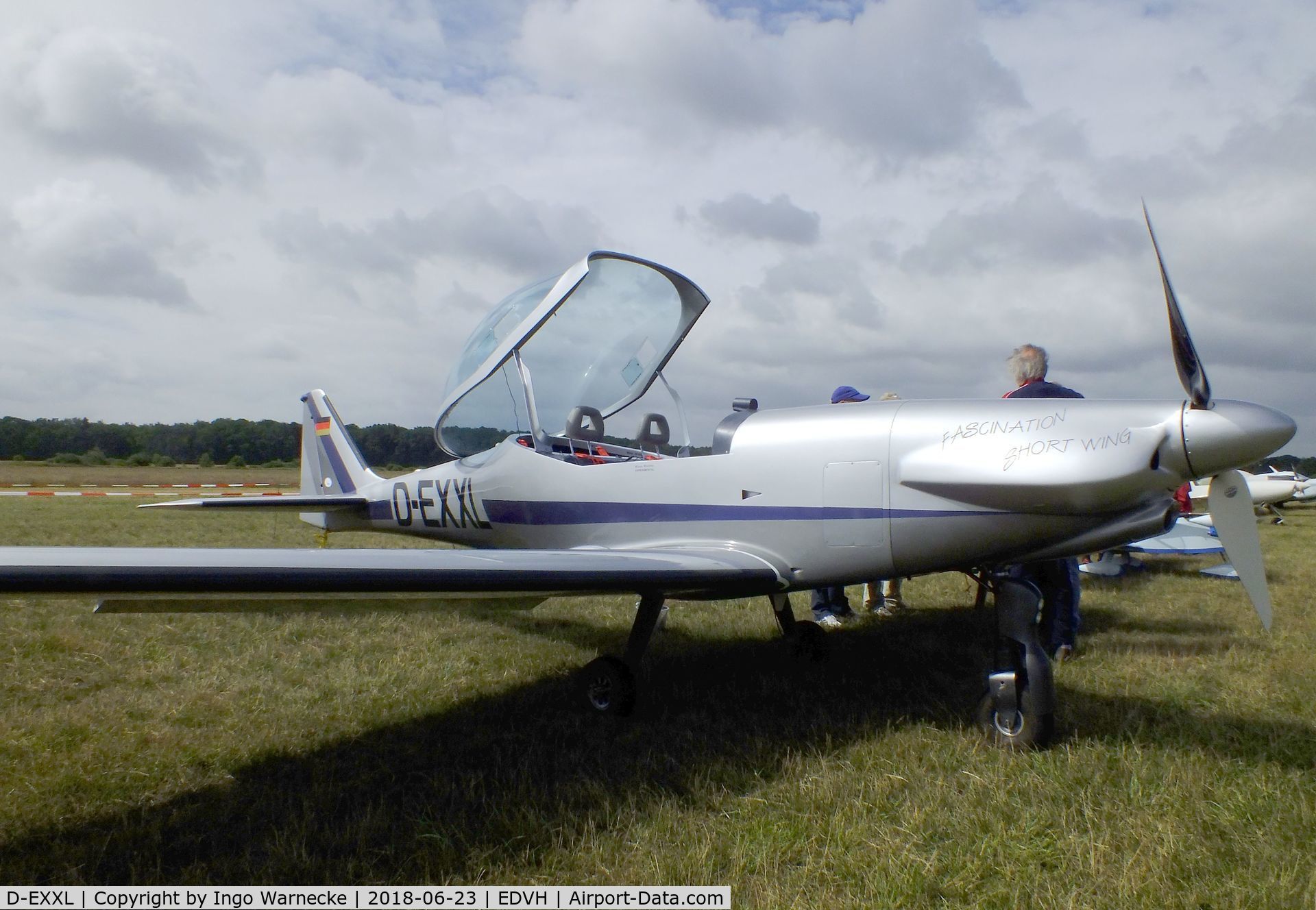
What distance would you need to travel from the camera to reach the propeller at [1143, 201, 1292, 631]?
123 inches

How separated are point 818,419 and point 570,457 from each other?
6.21 ft

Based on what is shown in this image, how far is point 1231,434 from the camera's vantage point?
310cm

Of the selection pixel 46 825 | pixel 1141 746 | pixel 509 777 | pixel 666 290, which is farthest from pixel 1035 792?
pixel 666 290

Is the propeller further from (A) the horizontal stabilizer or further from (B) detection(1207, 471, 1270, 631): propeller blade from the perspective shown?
(A) the horizontal stabilizer

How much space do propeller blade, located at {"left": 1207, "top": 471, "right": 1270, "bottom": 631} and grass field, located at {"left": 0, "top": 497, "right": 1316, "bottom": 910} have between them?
2.30 feet

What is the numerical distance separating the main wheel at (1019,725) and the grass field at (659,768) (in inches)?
4.0

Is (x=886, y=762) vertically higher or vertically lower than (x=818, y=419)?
lower

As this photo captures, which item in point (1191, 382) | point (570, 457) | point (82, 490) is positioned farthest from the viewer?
point (82, 490)

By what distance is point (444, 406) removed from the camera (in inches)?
222

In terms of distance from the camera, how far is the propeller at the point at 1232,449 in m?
3.12

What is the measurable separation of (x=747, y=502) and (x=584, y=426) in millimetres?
1840

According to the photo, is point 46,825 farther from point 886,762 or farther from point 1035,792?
point 1035,792

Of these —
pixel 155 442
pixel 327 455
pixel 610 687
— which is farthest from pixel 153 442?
pixel 610 687

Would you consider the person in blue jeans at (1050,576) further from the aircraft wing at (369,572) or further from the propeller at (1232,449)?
the aircraft wing at (369,572)
